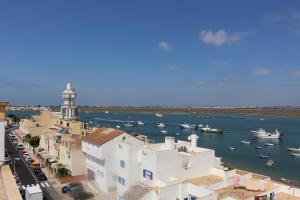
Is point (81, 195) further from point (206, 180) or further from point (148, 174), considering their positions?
point (206, 180)

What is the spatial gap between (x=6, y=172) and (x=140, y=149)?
43.1 feet

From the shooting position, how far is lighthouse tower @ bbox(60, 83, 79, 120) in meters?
60.3

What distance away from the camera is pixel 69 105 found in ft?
200

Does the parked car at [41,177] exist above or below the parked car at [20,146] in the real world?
below

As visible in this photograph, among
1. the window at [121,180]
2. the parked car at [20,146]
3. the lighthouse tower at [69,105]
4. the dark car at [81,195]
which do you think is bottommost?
the dark car at [81,195]

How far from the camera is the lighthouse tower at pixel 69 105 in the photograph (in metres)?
60.3

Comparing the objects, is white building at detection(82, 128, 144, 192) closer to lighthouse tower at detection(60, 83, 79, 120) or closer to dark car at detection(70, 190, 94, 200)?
dark car at detection(70, 190, 94, 200)

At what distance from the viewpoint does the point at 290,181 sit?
42750 mm

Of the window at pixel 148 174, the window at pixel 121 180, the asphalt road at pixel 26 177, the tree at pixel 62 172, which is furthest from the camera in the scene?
the tree at pixel 62 172

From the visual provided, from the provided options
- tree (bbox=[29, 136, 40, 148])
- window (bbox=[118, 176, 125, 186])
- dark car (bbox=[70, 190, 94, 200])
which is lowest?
dark car (bbox=[70, 190, 94, 200])

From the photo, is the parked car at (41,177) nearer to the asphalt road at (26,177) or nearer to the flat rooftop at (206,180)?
the asphalt road at (26,177)

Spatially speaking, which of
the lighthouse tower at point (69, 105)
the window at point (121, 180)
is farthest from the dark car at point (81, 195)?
the lighthouse tower at point (69, 105)

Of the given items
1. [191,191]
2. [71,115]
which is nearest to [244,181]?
[191,191]

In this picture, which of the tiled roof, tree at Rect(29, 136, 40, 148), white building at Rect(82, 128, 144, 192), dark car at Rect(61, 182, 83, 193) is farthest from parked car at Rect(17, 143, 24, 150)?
white building at Rect(82, 128, 144, 192)
